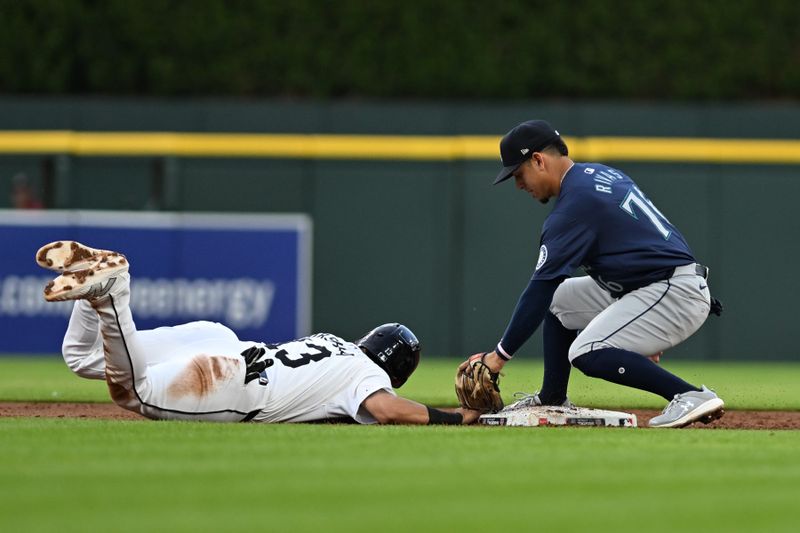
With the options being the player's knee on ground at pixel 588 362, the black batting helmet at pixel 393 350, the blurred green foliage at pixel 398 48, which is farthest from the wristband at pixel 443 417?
the blurred green foliage at pixel 398 48

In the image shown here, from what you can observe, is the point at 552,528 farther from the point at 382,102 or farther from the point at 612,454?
the point at 382,102

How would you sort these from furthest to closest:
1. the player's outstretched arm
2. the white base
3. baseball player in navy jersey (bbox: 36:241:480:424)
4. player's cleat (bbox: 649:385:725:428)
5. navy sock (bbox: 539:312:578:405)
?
navy sock (bbox: 539:312:578:405) < the white base < player's cleat (bbox: 649:385:725:428) < the player's outstretched arm < baseball player in navy jersey (bbox: 36:241:480:424)

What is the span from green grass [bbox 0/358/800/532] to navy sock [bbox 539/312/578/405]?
2.54ft

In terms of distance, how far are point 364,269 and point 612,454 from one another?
447 inches

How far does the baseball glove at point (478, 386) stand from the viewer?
6645 millimetres

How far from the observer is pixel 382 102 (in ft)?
55.1

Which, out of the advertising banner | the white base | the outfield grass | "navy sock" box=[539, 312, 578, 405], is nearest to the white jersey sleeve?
the white base

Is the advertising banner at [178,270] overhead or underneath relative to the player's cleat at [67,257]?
underneath

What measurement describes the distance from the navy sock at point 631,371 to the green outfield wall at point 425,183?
30.7ft

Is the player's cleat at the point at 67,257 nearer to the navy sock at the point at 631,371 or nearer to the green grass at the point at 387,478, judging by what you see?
the green grass at the point at 387,478

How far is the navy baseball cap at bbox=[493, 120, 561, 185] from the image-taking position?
6668 millimetres

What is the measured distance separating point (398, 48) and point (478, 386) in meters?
11.3

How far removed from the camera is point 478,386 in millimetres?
6660

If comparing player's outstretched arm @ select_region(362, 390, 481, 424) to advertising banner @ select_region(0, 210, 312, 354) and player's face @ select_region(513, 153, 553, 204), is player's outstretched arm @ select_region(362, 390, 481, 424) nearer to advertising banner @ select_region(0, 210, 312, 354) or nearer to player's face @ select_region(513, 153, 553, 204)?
player's face @ select_region(513, 153, 553, 204)
